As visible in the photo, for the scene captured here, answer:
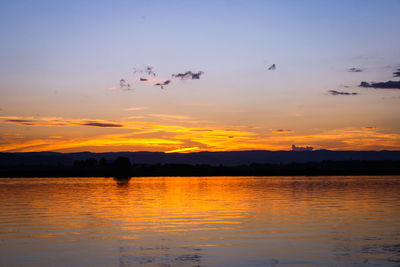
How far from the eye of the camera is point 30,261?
736 inches

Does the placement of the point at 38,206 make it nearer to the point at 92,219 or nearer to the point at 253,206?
the point at 92,219

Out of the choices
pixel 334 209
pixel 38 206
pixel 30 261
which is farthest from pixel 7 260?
pixel 334 209

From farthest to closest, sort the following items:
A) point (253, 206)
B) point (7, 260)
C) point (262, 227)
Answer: point (253, 206) → point (262, 227) → point (7, 260)

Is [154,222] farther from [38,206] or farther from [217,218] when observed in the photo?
[38,206]

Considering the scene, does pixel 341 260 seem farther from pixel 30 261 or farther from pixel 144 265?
pixel 30 261

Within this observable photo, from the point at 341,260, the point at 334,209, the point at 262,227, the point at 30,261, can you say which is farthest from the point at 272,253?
the point at 334,209

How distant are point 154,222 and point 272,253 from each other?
1174cm

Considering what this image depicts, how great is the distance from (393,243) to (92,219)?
19.7 meters

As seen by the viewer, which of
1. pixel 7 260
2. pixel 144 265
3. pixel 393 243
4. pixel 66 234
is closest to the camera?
pixel 144 265

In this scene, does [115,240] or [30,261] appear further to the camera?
[115,240]

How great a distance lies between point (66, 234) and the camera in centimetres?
2542

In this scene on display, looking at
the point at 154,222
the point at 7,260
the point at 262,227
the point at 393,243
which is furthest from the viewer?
the point at 154,222

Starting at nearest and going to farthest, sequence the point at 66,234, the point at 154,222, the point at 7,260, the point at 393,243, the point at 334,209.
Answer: the point at 7,260
the point at 393,243
the point at 66,234
the point at 154,222
the point at 334,209

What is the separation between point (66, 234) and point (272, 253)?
11945mm
